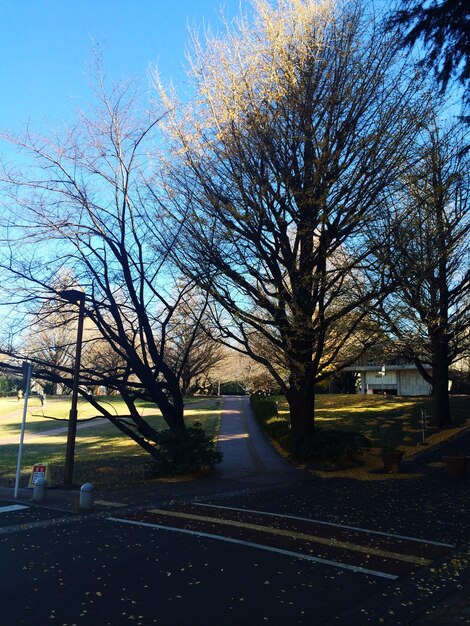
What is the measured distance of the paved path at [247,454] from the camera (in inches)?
523

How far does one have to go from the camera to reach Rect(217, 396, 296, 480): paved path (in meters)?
13.3

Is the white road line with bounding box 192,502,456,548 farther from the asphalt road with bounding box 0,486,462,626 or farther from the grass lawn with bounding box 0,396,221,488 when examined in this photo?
the grass lawn with bounding box 0,396,221,488

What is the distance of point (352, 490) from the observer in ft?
33.9

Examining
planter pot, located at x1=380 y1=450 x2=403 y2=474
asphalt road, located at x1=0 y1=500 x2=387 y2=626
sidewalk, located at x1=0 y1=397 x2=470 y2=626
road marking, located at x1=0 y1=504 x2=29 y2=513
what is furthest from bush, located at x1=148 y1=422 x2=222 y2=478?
asphalt road, located at x1=0 y1=500 x2=387 y2=626

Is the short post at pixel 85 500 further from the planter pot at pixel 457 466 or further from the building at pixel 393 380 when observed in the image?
the building at pixel 393 380

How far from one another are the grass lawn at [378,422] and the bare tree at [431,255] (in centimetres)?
174

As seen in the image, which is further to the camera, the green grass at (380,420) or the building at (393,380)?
the building at (393,380)

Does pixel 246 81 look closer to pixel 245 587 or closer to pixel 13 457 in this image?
pixel 245 587

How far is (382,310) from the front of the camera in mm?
16078

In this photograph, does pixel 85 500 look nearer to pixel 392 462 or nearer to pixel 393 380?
pixel 392 462

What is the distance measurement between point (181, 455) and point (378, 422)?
13964mm

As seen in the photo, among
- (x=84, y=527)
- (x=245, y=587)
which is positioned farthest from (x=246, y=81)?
(x=245, y=587)

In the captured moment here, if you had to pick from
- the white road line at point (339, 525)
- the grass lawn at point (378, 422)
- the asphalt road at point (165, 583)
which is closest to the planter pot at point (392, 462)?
the grass lawn at point (378, 422)

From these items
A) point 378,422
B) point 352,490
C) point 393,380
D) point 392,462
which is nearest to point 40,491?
point 352,490
